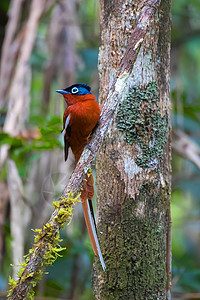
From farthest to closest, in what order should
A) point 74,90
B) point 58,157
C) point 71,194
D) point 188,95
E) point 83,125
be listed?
point 188,95, point 58,157, point 74,90, point 83,125, point 71,194

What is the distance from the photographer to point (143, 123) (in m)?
1.78

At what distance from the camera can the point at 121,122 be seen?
178 centimetres

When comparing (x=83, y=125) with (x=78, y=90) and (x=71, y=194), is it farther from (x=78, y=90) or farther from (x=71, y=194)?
(x=71, y=194)

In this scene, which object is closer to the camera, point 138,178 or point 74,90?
point 138,178

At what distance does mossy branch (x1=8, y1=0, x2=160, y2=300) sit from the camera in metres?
1.27

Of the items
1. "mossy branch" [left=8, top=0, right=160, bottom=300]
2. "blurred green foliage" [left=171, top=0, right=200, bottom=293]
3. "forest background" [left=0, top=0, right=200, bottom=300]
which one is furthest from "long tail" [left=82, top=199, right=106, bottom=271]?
"blurred green foliage" [left=171, top=0, right=200, bottom=293]

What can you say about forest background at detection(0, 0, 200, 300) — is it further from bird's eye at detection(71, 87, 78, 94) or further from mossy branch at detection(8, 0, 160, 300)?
mossy branch at detection(8, 0, 160, 300)

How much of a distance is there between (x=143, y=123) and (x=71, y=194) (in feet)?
1.85

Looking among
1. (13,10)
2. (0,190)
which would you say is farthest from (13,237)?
(13,10)

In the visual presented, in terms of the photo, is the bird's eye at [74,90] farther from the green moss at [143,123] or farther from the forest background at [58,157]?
the green moss at [143,123]

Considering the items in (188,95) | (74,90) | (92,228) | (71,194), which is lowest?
(92,228)

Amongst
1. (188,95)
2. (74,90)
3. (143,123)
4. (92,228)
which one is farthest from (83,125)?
(188,95)

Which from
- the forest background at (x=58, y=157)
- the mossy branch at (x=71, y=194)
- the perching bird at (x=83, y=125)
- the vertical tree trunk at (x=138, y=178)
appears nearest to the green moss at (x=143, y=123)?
the vertical tree trunk at (x=138, y=178)

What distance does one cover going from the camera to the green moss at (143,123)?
5.80ft
